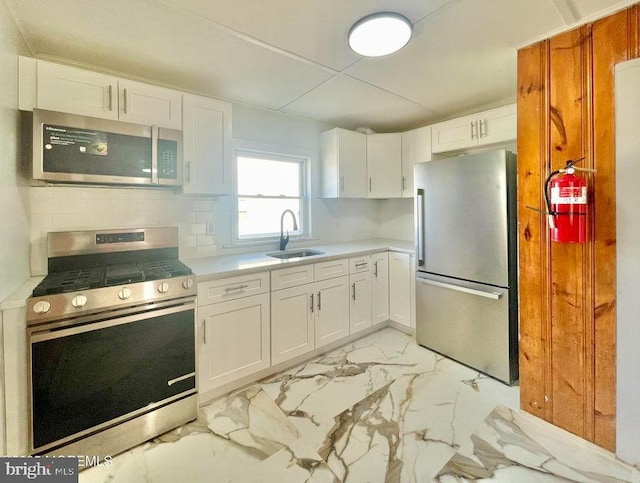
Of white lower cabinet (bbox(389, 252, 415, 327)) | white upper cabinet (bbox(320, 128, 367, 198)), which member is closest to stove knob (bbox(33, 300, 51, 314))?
white upper cabinet (bbox(320, 128, 367, 198))

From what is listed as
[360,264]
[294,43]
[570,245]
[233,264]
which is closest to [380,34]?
[294,43]

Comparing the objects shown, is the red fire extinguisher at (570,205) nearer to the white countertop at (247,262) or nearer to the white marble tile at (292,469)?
the white countertop at (247,262)

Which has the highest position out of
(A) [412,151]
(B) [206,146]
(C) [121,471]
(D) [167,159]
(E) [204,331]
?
(A) [412,151]

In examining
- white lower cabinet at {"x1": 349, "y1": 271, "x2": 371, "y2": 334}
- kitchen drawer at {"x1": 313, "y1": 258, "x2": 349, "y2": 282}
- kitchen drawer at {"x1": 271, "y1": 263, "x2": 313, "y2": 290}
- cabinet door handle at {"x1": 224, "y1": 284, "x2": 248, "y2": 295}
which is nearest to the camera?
cabinet door handle at {"x1": 224, "y1": 284, "x2": 248, "y2": 295}

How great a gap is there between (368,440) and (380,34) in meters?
2.24

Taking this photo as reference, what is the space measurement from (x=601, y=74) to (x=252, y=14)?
1.79 m

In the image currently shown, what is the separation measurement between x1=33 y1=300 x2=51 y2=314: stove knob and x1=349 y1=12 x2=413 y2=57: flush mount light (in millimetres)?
2056

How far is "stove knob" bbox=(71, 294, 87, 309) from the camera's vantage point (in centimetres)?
146

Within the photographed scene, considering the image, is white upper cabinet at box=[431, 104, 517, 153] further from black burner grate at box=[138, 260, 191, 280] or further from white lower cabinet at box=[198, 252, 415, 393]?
black burner grate at box=[138, 260, 191, 280]

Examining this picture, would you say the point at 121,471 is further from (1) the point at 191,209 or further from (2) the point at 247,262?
(1) the point at 191,209

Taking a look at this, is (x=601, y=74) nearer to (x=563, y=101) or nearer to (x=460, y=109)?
(x=563, y=101)

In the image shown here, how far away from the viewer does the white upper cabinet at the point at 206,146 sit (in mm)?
2186

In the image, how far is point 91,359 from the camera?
1525 millimetres

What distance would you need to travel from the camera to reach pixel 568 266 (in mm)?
1674
